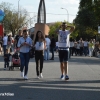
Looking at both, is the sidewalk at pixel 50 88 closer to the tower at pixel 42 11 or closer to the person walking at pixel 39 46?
the person walking at pixel 39 46

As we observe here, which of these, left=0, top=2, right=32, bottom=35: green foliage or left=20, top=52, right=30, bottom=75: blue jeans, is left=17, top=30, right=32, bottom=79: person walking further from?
left=0, top=2, right=32, bottom=35: green foliage

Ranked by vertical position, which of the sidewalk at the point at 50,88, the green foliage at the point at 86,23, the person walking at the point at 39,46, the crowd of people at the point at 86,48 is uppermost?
the green foliage at the point at 86,23

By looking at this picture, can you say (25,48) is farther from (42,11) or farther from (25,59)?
(42,11)

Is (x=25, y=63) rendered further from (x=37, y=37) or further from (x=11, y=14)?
(x=11, y=14)

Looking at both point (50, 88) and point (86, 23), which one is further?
point (86, 23)

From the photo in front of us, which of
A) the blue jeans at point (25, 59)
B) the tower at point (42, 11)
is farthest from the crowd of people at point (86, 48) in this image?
the blue jeans at point (25, 59)

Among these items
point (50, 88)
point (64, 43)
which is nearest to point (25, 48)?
point (64, 43)

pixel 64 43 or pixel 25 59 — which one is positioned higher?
pixel 64 43

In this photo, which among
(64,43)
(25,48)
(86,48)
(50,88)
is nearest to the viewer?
(50,88)

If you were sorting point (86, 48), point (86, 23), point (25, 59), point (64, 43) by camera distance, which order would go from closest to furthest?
point (64, 43) < point (25, 59) < point (86, 48) < point (86, 23)

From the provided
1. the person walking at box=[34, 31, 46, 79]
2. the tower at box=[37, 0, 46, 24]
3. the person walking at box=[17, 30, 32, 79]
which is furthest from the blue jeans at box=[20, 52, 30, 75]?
the tower at box=[37, 0, 46, 24]

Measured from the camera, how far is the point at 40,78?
47.5 ft

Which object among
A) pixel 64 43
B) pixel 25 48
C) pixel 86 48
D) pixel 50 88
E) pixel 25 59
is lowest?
pixel 50 88

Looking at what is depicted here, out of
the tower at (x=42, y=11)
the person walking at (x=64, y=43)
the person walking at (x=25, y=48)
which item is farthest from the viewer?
the tower at (x=42, y=11)
